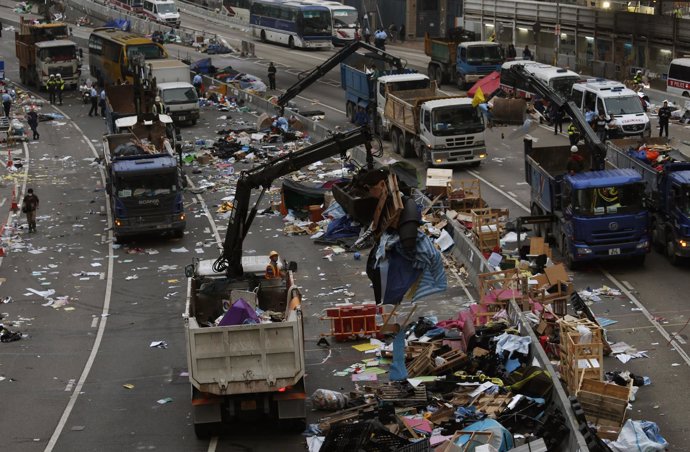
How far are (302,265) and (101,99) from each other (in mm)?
30098

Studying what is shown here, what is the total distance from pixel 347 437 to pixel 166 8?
250ft

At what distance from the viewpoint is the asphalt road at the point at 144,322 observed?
20.9 meters

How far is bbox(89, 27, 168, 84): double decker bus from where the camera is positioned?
196ft

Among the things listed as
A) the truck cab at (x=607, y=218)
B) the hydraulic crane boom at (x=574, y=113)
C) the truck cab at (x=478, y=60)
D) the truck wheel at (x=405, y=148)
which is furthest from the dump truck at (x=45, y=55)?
the truck cab at (x=607, y=218)

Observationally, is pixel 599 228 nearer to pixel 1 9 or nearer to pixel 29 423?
pixel 29 423

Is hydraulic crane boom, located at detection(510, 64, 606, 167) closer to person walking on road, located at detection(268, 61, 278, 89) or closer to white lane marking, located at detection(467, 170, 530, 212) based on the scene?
white lane marking, located at detection(467, 170, 530, 212)

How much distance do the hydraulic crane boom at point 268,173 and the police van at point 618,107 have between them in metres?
22.4

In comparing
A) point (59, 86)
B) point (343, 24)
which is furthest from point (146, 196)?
point (343, 24)

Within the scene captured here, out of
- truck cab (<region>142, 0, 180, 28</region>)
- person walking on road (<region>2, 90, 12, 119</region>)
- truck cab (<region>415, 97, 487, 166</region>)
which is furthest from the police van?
truck cab (<region>142, 0, 180, 28</region>)

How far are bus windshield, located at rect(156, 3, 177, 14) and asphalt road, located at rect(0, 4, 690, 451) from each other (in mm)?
48464

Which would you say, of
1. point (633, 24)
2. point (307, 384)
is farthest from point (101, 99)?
point (307, 384)

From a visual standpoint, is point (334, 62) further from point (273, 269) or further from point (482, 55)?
point (273, 269)

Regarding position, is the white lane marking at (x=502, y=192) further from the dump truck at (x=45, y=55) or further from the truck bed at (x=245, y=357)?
the dump truck at (x=45, y=55)

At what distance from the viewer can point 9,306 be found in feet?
95.6
